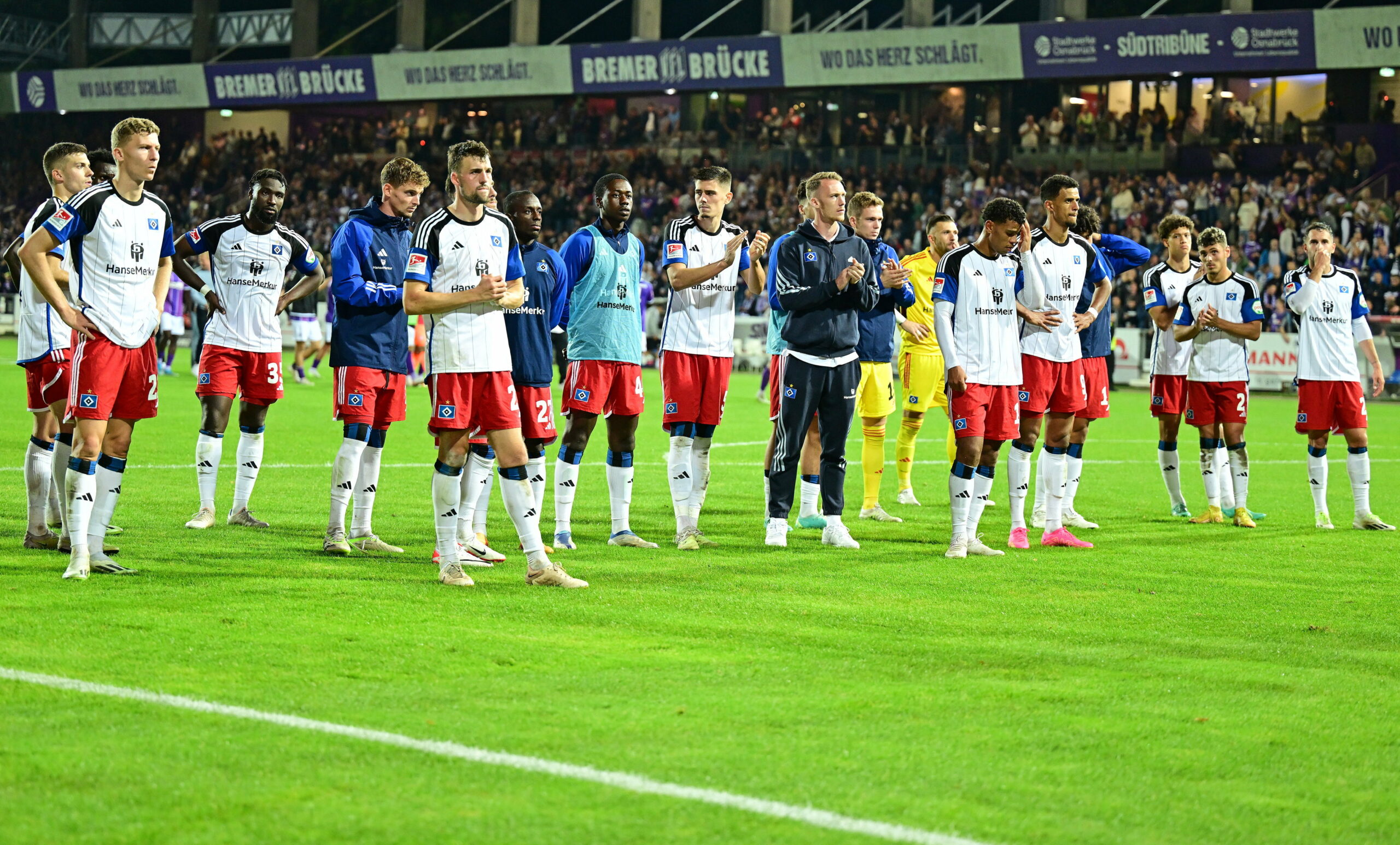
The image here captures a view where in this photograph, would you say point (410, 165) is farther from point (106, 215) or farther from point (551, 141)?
point (551, 141)

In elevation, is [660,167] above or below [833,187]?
above

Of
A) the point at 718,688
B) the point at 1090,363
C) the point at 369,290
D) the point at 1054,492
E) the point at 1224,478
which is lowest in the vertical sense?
the point at 718,688

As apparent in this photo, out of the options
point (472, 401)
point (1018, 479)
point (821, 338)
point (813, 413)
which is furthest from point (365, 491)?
point (1018, 479)

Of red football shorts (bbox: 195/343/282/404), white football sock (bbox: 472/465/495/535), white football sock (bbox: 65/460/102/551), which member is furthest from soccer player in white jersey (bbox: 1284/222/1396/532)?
white football sock (bbox: 65/460/102/551)

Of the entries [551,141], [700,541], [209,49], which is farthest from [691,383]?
[209,49]

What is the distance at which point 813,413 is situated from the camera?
33.1 ft

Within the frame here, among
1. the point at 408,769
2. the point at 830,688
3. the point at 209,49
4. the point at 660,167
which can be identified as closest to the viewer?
the point at 408,769

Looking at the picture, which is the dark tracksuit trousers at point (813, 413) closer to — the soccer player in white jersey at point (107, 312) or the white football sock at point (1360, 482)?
the soccer player in white jersey at point (107, 312)

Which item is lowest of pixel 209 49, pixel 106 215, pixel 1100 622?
pixel 1100 622

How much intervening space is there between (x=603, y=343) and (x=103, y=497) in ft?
10.6

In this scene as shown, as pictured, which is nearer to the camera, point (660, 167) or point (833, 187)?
point (833, 187)

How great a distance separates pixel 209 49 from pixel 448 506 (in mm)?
46822

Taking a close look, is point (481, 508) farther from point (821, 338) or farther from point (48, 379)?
point (48, 379)

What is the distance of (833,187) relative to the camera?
992cm
